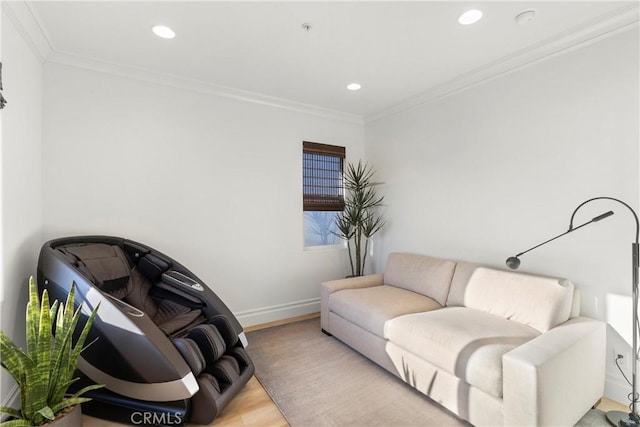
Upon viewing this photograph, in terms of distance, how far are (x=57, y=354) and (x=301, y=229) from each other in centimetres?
253

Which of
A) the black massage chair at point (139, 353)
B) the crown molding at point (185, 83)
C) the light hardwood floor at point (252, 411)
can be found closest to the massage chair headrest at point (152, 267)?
the black massage chair at point (139, 353)

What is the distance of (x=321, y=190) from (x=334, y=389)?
2390 millimetres

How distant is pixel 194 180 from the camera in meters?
3.05

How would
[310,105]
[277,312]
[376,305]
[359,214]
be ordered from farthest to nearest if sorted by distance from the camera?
[359,214] → [310,105] → [277,312] → [376,305]

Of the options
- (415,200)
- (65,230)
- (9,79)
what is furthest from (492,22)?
(65,230)

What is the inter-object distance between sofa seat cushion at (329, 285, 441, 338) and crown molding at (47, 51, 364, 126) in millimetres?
2278

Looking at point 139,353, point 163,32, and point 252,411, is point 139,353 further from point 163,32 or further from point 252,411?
point 163,32

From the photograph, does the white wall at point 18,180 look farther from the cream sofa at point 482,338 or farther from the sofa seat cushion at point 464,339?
the sofa seat cushion at point 464,339

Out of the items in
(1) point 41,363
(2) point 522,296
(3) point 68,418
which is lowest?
(3) point 68,418

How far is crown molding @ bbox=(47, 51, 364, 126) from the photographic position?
251 centimetres

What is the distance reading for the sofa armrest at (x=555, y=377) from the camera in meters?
1.48

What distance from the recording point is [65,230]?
2.49 metres

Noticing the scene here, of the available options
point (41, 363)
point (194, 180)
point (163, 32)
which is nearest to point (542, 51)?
point (163, 32)

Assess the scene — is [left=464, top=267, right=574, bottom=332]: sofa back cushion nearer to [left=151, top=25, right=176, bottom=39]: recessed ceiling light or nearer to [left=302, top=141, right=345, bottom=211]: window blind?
[left=302, top=141, right=345, bottom=211]: window blind
